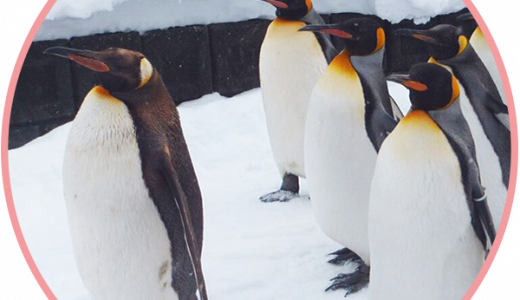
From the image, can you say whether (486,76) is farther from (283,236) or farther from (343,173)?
(283,236)

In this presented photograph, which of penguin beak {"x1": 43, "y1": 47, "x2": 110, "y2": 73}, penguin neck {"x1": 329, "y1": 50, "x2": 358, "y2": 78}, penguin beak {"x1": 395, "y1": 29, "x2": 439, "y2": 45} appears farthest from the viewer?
penguin neck {"x1": 329, "y1": 50, "x2": 358, "y2": 78}

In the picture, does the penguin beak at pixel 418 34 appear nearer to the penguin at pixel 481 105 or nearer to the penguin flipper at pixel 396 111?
the penguin at pixel 481 105

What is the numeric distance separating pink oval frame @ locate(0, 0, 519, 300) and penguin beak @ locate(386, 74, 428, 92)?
0.62ft

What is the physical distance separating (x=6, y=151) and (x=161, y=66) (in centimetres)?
29

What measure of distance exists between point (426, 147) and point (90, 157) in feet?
1.76

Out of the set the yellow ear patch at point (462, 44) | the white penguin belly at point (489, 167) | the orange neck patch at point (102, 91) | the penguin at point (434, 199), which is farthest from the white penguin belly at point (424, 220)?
the orange neck patch at point (102, 91)

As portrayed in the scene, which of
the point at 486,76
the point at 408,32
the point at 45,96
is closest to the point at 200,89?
the point at 45,96

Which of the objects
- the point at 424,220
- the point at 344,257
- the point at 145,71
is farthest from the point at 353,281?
the point at 145,71

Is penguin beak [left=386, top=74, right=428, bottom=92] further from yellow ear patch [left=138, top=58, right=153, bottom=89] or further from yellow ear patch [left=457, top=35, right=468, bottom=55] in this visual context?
yellow ear patch [left=138, top=58, right=153, bottom=89]

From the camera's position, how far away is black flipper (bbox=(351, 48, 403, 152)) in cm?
138

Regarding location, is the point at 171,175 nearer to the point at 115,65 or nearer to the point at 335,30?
the point at 115,65

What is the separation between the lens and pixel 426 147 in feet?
4.20

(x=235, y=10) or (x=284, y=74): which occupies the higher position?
(x=235, y=10)

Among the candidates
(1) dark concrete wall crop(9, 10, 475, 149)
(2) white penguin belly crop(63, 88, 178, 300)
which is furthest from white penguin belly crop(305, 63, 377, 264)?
(2) white penguin belly crop(63, 88, 178, 300)
